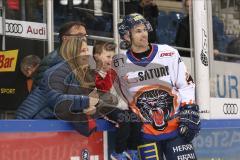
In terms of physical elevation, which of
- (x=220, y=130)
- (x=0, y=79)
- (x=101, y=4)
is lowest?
(x=220, y=130)

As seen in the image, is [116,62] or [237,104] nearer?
[116,62]

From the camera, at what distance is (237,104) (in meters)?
6.34

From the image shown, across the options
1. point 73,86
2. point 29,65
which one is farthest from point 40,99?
point 29,65

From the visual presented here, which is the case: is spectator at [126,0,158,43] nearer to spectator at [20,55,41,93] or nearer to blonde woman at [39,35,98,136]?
spectator at [20,55,41,93]

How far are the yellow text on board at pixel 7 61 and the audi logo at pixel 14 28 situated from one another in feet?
0.80

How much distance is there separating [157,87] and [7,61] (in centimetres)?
307

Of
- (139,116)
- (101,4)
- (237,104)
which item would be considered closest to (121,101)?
(139,116)

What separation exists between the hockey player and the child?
7cm

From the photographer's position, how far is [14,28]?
21.8ft

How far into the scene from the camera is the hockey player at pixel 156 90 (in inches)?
159

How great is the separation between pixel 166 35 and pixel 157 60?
3901 millimetres

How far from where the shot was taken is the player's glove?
397cm

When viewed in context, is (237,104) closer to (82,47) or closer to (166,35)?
(166,35)

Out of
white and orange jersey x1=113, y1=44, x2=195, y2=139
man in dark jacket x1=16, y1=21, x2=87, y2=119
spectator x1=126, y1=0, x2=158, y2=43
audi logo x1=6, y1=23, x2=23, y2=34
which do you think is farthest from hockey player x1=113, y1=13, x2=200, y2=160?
spectator x1=126, y1=0, x2=158, y2=43
